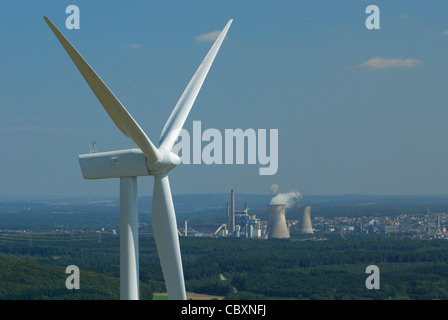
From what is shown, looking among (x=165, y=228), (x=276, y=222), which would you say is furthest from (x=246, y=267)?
(x=165, y=228)

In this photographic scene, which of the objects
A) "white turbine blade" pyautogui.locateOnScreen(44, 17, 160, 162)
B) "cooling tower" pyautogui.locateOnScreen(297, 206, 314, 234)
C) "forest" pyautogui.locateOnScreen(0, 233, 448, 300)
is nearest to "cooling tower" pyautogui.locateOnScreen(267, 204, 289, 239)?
"forest" pyautogui.locateOnScreen(0, 233, 448, 300)

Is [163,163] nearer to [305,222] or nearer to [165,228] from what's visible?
[165,228]

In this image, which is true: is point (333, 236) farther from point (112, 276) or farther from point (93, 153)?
point (93, 153)

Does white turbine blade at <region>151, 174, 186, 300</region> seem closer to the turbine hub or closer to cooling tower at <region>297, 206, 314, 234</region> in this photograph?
the turbine hub

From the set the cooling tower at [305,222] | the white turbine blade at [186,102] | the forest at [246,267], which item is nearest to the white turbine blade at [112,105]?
the white turbine blade at [186,102]
